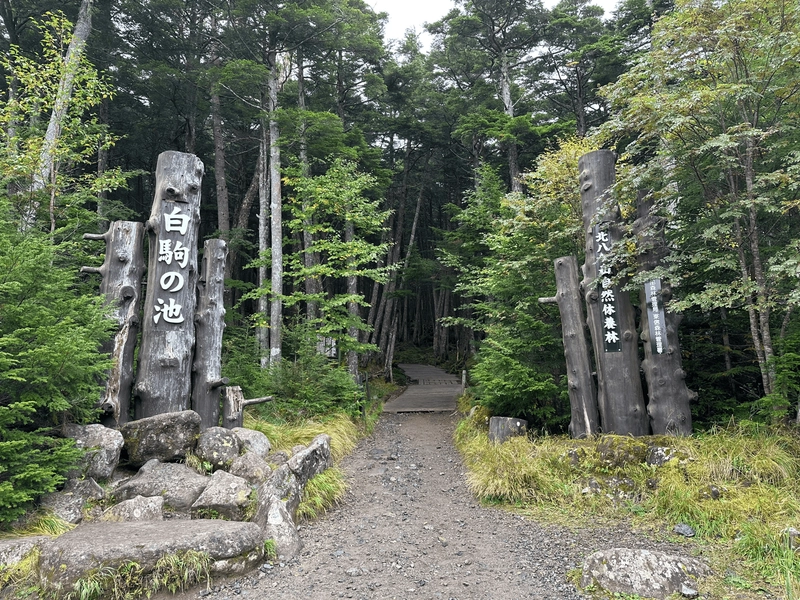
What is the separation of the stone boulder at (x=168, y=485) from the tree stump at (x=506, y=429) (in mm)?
4273

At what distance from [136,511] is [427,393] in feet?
38.7

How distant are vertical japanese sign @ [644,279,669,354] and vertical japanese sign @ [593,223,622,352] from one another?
42 cm

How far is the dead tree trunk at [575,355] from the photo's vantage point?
22.4 feet

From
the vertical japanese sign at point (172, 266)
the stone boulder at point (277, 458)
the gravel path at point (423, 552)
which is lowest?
the gravel path at point (423, 552)

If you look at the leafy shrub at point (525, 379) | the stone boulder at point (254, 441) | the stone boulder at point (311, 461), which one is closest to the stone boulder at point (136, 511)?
the stone boulder at point (311, 461)

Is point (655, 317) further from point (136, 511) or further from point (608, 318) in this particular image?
point (136, 511)

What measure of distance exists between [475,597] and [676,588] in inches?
56.4

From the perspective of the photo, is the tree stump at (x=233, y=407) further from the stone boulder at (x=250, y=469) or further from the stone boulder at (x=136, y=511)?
the stone boulder at (x=136, y=511)

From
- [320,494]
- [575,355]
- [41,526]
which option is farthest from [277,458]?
[575,355]

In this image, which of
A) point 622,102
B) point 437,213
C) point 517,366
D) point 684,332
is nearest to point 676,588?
point 517,366

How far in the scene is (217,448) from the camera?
584 centimetres

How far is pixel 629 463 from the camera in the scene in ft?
18.1

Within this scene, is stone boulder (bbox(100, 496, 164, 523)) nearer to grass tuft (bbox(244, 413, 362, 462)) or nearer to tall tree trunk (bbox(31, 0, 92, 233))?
grass tuft (bbox(244, 413, 362, 462))

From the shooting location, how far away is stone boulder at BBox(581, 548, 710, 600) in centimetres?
331
